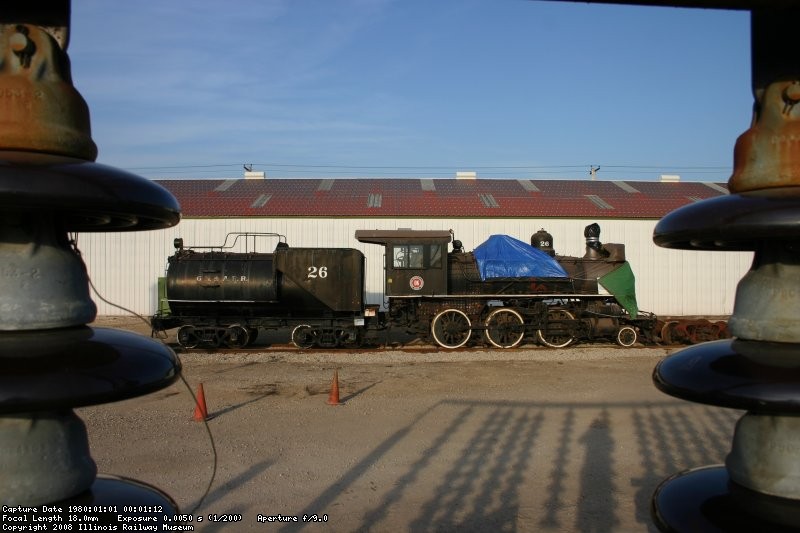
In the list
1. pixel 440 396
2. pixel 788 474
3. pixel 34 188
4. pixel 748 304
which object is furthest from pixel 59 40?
pixel 440 396

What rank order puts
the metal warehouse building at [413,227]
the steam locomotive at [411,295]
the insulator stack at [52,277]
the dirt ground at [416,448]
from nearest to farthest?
the insulator stack at [52,277] < the dirt ground at [416,448] < the steam locomotive at [411,295] < the metal warehouse building at [413,227]

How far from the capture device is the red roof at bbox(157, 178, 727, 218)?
85.8ft

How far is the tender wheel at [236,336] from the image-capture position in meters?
16.4

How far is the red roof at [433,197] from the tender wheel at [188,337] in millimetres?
10140

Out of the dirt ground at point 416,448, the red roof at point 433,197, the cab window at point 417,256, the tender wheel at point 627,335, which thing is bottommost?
the dirt ground at point 416,448

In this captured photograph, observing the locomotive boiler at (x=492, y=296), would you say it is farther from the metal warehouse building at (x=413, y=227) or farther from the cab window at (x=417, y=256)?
the metal warehouse building at (x=413, y=227)

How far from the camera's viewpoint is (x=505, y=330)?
16.8m

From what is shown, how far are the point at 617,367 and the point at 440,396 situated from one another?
5.54 meters

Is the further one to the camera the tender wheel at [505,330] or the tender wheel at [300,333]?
the tender wheel at [505,330]

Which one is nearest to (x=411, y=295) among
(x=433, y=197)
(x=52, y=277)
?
(x=433, y=197)

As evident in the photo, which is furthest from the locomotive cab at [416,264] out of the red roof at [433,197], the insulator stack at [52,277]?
the insulator stack at [52,277]

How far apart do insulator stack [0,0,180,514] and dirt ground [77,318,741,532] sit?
1643 millimetres

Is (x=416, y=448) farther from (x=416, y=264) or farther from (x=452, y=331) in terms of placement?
(x=416, y=264)

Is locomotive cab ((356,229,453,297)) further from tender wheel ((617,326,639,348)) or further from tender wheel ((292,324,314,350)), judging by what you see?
tender wheel ((617,326,639,348))
